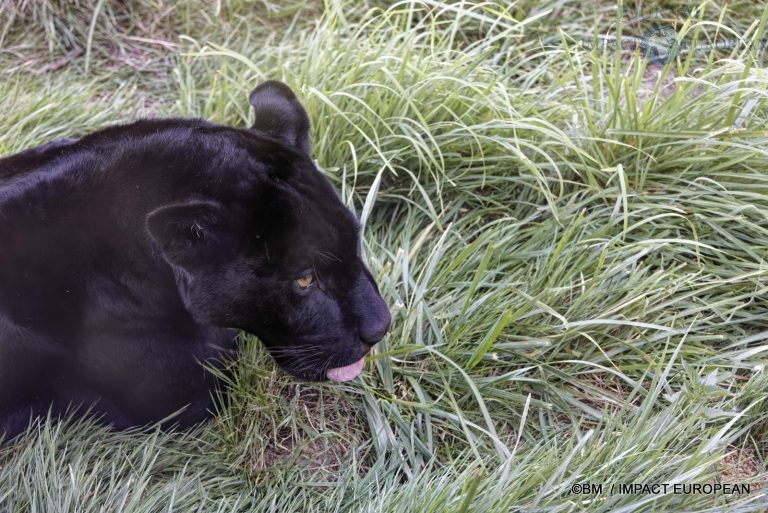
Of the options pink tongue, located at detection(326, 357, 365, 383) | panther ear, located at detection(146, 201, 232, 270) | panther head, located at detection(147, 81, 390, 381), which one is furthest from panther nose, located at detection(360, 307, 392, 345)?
panther ear, located at detection(146, 201, 232, 270)

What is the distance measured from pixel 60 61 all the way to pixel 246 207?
9.60 ft

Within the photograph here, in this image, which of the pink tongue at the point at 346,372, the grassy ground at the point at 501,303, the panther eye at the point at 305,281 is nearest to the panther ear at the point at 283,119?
the panther eye at the point at 305,281

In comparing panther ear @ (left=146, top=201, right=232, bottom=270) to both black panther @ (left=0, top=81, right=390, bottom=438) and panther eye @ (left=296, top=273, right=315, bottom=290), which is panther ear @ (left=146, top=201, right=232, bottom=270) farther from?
panther eye @ (left=296, top=273, right=315, bottom=290)

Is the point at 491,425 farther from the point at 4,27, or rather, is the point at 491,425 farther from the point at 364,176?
the point at 4,27

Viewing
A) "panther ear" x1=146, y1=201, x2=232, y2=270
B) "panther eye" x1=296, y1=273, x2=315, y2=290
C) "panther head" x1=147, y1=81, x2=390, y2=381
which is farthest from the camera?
"panther eye" x1=296, y1=273, x2=315, y2=290

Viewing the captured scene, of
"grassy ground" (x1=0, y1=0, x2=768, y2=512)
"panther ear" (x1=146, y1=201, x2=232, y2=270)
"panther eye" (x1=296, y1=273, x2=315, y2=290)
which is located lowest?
"grassy ground" (x1=0, y1=0, x2=768, y2=512)

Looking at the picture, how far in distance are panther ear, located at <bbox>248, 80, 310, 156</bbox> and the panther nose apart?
67 centimetres

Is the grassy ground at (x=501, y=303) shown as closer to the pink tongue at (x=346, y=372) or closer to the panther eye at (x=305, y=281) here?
the pink tongue at (x=346, y=372)

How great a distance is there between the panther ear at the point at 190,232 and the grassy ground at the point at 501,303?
0.83 meters

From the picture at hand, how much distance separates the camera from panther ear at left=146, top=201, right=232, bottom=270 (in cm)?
238

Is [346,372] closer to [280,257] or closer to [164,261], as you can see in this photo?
[280,257]

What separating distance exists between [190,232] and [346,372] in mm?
957

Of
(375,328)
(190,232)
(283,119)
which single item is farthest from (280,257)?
(283,119)

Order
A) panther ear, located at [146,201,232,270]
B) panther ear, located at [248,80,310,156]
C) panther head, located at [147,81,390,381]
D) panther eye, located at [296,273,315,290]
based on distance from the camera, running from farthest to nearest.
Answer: panther ear, located at [248,80,310,156] < panther eye, located at [296,273,315,290] < panther head, located at [147,81,390,381] < panther ear, located at [146,201,232,270]
